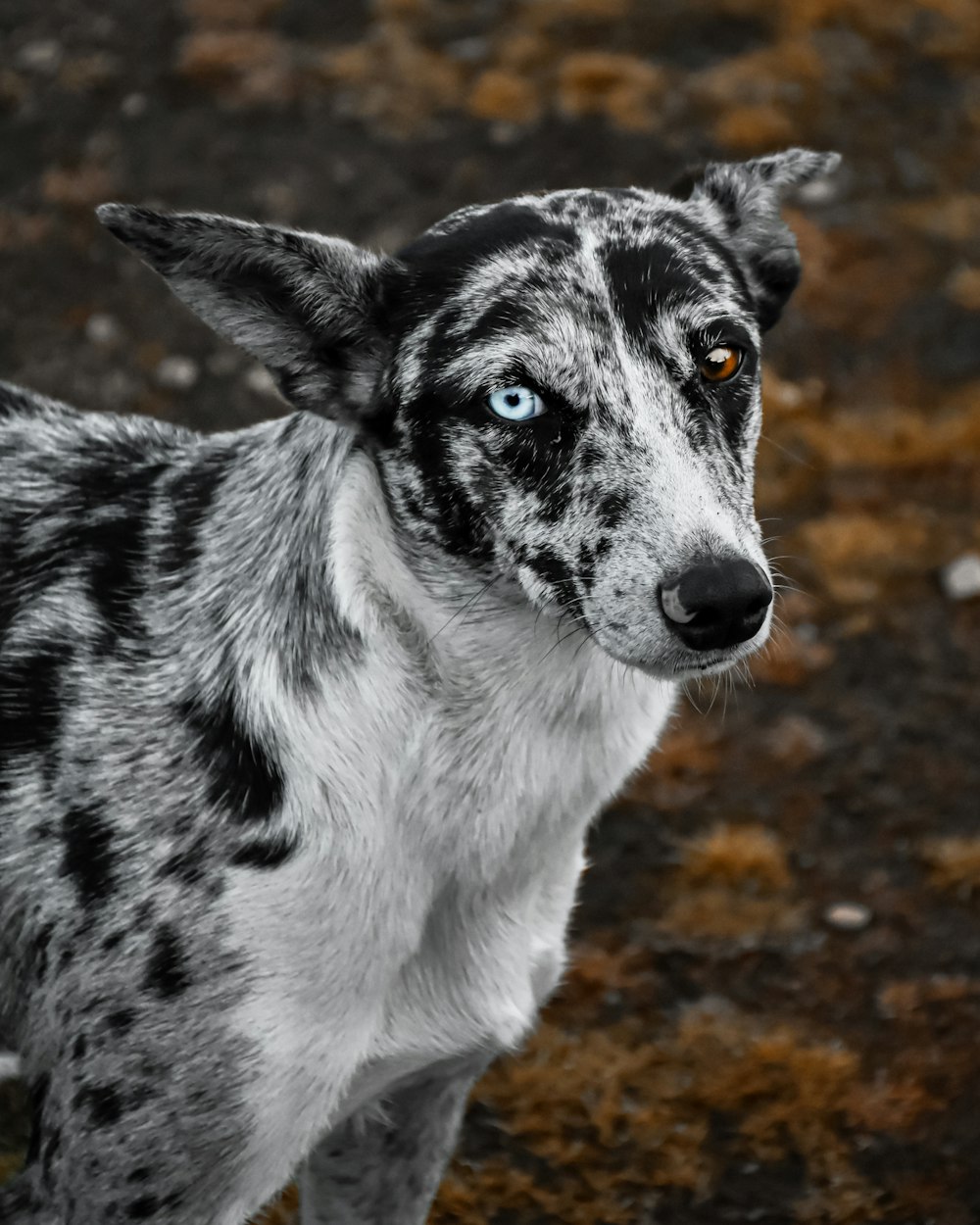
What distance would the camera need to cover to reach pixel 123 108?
8.93 m

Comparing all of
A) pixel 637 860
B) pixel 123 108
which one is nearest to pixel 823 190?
pixel 123 108

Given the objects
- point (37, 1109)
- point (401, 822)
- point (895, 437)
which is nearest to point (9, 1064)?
point (37, 1109)

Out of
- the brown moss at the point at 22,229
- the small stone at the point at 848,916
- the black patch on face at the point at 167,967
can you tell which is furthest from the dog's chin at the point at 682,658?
the brown moss at the point at 22,229

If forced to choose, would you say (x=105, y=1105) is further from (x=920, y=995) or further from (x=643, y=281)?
(x=920, y=995)

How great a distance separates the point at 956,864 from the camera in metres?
5.36

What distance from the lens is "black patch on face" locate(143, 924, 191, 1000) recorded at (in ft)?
9.85

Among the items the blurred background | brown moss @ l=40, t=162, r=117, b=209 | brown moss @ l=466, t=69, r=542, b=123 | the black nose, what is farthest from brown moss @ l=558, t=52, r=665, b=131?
the black nose

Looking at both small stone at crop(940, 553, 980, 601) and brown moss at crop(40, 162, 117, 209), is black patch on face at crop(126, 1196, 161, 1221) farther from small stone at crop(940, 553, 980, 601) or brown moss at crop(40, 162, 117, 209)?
brown moss at crop(40, 162, 117, 209)

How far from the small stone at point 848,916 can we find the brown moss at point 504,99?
5.43 m

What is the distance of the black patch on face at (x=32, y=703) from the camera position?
3256mm

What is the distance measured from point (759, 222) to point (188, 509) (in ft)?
4.81

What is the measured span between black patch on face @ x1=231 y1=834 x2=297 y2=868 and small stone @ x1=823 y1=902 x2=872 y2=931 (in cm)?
277

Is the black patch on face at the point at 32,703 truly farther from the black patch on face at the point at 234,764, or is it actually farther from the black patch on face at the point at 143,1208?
the black patch on face at the point at 143,1208

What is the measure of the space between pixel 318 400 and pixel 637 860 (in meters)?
2.86
